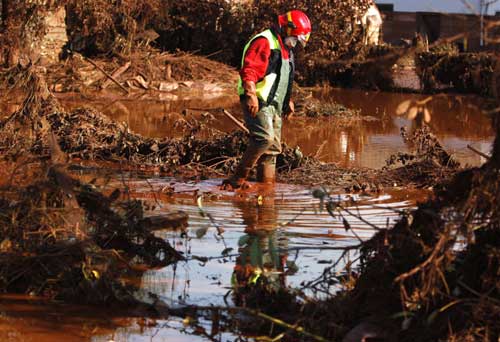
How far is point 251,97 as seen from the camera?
10430 mm

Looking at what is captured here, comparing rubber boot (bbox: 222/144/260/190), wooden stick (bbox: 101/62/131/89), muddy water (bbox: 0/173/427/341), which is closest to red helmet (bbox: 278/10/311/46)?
rubber boot (bbox: 222/144/260/190)

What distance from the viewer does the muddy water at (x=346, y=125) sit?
14.6 m

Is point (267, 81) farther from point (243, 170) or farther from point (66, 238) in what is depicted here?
point (66, 238)

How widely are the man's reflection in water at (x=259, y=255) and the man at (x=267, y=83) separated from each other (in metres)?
0.62

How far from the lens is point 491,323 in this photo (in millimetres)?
5562

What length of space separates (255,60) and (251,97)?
0.40 meters

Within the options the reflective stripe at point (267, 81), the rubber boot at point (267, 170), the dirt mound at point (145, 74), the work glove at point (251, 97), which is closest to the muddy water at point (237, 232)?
the rubber boot at point (267, 170)

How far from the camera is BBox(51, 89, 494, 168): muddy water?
1458 centimetres

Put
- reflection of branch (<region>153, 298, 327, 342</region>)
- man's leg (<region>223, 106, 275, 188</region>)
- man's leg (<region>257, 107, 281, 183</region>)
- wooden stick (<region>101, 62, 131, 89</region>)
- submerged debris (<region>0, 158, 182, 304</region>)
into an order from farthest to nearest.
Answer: wooden stick (<region>101, 62, 131, 89</region>) → man's leg (<region>257, 107, 281, 183</region>) → man's leg (<region>223, 106, 275, 188</region>) → submerged debris (<region>0, 158, 182, 304</region>) → reflection of branch (<region>153, 298, 327, 342</region>)

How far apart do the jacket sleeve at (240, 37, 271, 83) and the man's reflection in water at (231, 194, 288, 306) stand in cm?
128

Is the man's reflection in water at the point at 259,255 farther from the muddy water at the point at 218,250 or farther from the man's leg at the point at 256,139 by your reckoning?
the man's leg at the point at 256,139

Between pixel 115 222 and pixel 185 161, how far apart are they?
5411mm

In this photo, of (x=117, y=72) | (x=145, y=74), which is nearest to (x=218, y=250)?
(x=117, y=72)

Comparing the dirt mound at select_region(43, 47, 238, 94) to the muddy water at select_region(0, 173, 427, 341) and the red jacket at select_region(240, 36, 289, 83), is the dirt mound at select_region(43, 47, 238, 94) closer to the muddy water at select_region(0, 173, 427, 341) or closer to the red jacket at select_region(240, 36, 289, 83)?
the muddy water at select_region(0, 173, 427, 341)
